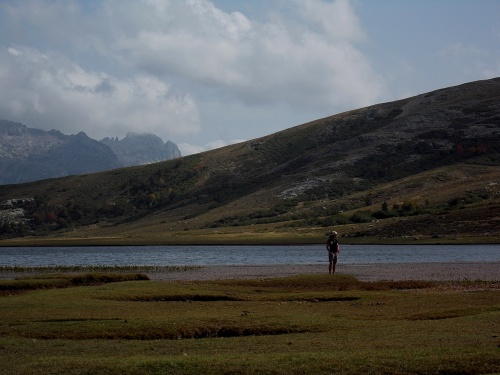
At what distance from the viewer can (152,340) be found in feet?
89.9

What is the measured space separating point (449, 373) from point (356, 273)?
49.1m

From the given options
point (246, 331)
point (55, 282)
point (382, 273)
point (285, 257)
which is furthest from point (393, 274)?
point (285, 257)

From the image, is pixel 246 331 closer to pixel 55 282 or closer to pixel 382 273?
pixel 55 282

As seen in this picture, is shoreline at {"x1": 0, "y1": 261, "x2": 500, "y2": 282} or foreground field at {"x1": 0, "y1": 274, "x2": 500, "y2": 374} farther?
shoreline at {"x1": 0, "y1": 261, "x2": 500, "y2": 282}

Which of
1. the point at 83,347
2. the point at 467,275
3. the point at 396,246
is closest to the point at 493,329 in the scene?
the point at 83,347

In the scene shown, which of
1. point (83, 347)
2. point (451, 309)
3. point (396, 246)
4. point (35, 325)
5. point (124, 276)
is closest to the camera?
point (83, 347)

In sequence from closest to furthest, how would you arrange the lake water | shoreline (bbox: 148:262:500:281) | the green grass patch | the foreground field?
the foreground field < the green grass patch < shoreline (bbox: 148:262:500:281) < the lake water

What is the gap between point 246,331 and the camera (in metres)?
28.8

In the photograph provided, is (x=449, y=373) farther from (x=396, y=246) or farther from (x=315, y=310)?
(x=396, y=246)

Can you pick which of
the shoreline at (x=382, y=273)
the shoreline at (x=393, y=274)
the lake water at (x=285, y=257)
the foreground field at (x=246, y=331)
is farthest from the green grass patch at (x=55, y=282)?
the lake water at (x=285, y=257)

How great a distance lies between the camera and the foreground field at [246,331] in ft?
67.1

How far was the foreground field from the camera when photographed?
67.1 ft

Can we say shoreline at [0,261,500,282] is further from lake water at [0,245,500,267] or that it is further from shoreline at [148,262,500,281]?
lake water at [0,245,500,267]

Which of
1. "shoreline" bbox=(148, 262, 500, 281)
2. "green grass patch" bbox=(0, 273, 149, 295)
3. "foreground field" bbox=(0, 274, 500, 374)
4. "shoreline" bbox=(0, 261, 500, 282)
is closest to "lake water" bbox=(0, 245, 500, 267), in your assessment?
"shoreline" bbox=(0, 261, 500, 282)
